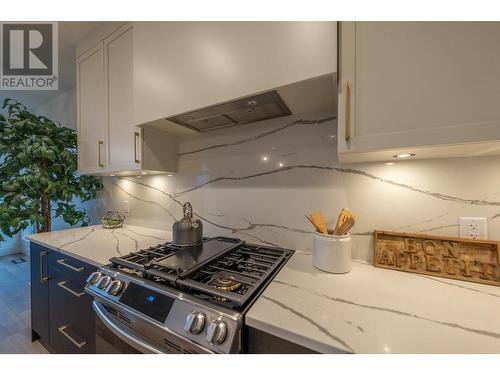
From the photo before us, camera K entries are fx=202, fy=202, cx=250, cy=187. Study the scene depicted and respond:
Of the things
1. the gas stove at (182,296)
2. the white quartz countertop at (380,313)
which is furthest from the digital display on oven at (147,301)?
the white quartz countertop at (380,313)

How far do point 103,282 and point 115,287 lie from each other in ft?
0.28

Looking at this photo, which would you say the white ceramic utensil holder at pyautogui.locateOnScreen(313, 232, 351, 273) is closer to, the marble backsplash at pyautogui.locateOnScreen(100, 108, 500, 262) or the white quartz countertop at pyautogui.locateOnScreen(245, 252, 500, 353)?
the white quartz countertop at pyautogui.locateOnScreen(245, 252, 500, 353)

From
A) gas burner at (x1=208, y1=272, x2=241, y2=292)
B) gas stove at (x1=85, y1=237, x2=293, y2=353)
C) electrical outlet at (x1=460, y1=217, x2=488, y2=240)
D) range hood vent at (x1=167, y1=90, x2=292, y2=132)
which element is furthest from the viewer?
range hood vent at (x1=167, y1=90, x2=292, y2=132)

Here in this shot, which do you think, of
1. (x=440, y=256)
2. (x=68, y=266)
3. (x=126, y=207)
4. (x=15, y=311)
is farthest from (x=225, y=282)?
(x=15, y=311)

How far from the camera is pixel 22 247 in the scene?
10.9 feet

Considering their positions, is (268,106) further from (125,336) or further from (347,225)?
(125,336)

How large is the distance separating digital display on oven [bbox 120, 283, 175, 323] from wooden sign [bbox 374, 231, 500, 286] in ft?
2.85

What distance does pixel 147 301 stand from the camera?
70 cm

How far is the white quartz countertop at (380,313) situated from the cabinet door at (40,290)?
1.41 metres

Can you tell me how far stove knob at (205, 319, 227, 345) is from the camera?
1.77ft

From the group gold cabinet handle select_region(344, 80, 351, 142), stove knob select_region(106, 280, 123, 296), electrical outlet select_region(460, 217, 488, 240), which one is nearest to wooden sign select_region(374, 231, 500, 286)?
electrical outlet select_region(460, 217, 488, 240)

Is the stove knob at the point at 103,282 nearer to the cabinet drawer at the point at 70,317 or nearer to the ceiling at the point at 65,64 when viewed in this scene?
the cabinet drawer at the point at 70,317
